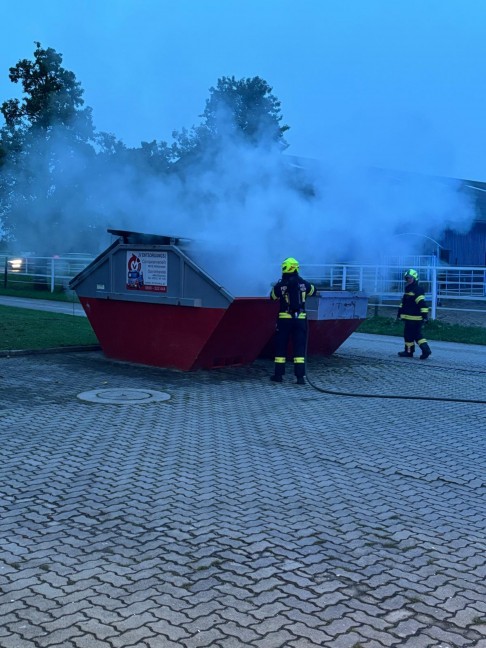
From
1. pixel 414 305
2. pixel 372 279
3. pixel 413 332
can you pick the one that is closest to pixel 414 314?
pixel 414 305

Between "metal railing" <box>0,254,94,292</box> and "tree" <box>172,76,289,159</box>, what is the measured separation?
13.6 meters

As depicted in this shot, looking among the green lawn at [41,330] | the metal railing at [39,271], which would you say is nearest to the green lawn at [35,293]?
the metal railing at [39,271]

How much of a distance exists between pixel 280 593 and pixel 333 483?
212 cm

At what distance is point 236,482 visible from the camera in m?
5.77

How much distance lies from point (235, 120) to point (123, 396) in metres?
5.98

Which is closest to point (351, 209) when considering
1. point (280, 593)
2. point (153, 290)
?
point (153, 290)

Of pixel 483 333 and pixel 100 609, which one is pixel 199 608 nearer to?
pixel 100 609

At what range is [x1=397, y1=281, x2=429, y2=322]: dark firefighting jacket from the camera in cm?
1376

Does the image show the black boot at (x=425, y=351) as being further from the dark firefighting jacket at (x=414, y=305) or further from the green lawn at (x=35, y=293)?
the green lawn at (x=35, y=293)

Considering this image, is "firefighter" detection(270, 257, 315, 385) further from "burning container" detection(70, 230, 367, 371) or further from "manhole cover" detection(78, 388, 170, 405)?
"manhole cover" detection(78, 388, 170, 405)

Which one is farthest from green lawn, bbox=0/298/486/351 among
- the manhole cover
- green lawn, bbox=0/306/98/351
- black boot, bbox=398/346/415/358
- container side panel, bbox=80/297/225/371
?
the manhole cover

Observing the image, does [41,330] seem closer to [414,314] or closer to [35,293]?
[414,314]

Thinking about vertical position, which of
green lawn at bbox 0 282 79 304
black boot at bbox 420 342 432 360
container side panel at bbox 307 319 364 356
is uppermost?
green lawn at bbox 0 282 79 304

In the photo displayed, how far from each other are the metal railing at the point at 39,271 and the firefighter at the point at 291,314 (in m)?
16.4
